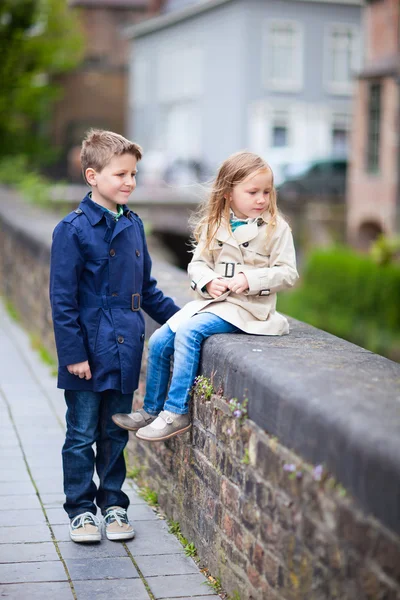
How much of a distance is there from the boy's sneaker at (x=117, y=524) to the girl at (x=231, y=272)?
19.0 inches

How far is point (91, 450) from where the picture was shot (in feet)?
14.0

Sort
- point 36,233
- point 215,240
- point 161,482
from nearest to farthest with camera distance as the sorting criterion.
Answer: point 215,240 → point 161,482 → point 36,233

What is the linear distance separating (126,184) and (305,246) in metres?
30.3

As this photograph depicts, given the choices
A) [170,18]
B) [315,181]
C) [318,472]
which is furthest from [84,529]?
[170,18]

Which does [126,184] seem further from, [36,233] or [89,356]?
[36,233]

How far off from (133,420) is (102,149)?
119cm

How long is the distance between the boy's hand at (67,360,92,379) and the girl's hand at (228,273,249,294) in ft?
2.27

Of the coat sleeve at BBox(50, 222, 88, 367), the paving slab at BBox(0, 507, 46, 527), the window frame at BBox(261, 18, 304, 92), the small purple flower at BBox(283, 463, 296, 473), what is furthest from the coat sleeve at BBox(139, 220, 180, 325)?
the window frame at BBox(261, 18, 304, 92)

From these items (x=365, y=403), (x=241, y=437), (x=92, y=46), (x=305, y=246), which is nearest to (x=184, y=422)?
(x=241, y=437)

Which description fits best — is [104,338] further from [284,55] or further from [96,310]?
[284,55]

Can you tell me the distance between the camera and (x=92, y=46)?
169ft

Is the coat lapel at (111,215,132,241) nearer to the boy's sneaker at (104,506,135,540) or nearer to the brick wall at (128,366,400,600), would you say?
the brick wall at (128,366,400,600)

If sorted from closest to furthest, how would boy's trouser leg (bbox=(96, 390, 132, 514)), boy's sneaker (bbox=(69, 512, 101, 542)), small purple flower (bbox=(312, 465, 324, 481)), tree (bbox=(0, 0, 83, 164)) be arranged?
small purple flower (bbox=(312, 465, 324, 481)) → boy's sneaker (bbox=(69, 512, 101, 542)) → boy's trouser leg (bbox=(96, 390, 132, 514)) → tree (bbox=(0, 0, 83, 164))

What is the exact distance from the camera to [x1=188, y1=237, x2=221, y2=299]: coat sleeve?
403 centimetres
